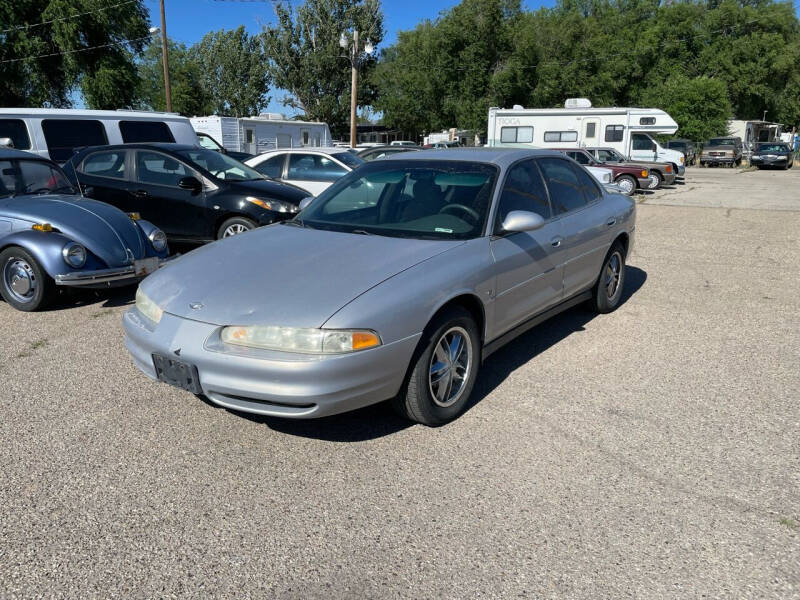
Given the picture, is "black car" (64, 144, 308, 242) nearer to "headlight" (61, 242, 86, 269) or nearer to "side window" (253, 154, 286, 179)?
"headlight" (61, 242, 86, 269)

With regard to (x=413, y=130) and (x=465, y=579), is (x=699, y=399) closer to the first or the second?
(x=465, y=579)

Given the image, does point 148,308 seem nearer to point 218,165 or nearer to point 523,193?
point 523,193

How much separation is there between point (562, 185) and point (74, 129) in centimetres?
900

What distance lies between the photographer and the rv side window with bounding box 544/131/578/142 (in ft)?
78.6

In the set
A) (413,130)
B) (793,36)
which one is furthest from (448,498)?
(793,36)

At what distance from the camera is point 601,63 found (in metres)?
45.7

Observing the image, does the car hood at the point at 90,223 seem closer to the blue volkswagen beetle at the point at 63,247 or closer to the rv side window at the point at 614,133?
the blue volkswagen beetle at the point at 63,247

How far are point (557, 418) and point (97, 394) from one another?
289 centimetres

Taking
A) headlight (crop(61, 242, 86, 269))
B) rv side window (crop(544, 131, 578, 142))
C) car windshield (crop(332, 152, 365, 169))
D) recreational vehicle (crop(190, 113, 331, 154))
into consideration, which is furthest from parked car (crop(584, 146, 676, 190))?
headlight (crop(61, 242, 86, 269))

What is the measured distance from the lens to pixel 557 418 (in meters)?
3.83

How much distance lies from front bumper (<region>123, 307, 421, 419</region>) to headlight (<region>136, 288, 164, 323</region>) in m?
0.24

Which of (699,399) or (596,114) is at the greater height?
(596,114)

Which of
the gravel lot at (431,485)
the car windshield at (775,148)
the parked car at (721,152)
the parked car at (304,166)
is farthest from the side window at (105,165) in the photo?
the parked car at (721,152)

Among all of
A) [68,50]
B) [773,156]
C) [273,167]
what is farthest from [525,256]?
[773,156]
